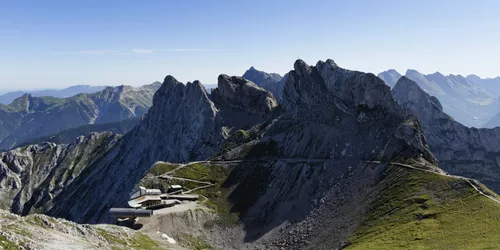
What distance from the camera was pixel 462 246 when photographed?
77312 millimetres

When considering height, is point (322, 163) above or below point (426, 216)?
above

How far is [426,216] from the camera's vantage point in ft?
333

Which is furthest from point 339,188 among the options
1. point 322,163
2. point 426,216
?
point 426,216

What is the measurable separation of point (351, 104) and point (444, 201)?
82987mm

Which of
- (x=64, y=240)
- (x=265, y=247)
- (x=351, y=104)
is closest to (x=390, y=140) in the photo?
(x=351, y=104)

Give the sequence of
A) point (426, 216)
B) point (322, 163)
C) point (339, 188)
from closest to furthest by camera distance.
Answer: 1. point (426, 216)
2. point (339, 188)
3. point (322, 163)

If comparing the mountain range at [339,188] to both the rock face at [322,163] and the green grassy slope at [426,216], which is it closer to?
the green grassy slope at [426,216]

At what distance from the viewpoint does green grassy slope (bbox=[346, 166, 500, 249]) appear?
83188 millimetres

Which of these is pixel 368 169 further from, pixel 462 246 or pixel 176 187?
pixel 176 187

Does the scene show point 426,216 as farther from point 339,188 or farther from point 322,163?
point 322,163

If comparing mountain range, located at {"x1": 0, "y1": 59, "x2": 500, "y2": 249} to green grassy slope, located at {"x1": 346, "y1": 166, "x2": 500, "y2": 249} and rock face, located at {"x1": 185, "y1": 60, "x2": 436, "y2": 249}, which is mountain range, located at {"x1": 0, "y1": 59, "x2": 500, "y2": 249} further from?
rock face, located at {"x1": 185, "y1": 60, "x2": 436, "y2": 249}

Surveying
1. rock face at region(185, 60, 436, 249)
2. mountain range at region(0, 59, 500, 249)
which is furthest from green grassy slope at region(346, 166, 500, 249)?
rock face at region(185, 60, 436, 249)

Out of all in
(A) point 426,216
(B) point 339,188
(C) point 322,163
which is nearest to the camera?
(A) point 426,216

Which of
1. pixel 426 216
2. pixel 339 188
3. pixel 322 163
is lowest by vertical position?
pixel 339 188
